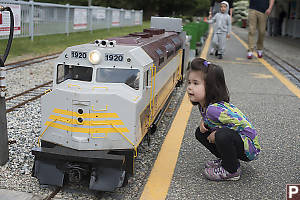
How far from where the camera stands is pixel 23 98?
28.1 ft

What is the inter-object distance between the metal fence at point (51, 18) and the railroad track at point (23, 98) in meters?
4.88

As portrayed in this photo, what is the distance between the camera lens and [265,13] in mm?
14594

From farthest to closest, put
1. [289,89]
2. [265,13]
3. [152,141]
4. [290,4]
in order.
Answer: [290,4]
[265,13]
[289,89]
[152,141]

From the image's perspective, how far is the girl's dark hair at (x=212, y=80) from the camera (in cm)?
450

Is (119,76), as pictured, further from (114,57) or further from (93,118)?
(93,118)

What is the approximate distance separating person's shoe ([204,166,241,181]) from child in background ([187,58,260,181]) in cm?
3

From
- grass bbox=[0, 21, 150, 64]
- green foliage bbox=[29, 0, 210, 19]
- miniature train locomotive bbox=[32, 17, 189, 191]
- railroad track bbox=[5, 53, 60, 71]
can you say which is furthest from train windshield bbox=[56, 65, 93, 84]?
green foliage bbox=[29, 0, 210, 19]

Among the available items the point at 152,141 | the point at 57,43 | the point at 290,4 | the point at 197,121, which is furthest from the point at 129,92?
the point at 290,4

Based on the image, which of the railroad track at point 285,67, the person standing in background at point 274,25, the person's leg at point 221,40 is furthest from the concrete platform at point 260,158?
the person standing in background at point 274,25

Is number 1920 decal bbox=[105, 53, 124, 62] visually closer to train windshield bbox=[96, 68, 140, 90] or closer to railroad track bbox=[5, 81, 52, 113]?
train windshield bbox=[96, 68, 140, 90]

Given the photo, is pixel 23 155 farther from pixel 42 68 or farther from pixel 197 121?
pixel 42 68

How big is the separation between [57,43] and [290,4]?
69.0 feet

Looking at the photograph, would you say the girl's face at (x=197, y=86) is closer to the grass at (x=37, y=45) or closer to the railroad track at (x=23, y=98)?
the railroad track at (x=23, y=98)

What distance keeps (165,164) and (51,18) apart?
1598 cm
